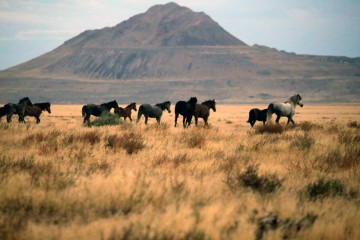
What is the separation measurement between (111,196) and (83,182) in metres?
0.96

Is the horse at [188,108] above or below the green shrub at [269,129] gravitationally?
above

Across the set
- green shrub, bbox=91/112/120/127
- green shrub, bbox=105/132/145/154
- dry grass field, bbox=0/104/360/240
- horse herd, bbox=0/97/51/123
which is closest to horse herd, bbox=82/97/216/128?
green shrub, bbox=91/112/120/127

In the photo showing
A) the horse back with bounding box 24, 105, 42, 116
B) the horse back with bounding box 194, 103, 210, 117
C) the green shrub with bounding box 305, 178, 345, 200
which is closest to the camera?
the green shrub with bounding box 305, 178, 345, 200

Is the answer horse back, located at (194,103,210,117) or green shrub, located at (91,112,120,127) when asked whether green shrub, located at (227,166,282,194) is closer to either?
horse back, located at (194,103,210,117)

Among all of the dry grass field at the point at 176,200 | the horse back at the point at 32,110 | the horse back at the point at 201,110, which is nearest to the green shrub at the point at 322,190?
the dry grass field at the point at 176,200

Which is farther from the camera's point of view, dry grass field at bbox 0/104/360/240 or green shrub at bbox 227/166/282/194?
green shrub at bbox 227/166/282/194

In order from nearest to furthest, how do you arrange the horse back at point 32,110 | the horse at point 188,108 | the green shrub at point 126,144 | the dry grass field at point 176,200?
the dry grass field at point 176,200, the green shrub at point 126,144, the horse at point 188,108, the horse back at point 32,110

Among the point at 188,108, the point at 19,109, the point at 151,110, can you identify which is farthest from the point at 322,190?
the point at 19,109

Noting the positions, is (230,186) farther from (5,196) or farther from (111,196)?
(5,196)

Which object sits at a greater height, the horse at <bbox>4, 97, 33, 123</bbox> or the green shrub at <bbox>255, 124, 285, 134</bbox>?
the horse at <bbox>4, 97, 33, 123</bbox>

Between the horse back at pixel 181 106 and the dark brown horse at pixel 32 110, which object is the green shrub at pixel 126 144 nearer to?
the horse back at pixel 181 106

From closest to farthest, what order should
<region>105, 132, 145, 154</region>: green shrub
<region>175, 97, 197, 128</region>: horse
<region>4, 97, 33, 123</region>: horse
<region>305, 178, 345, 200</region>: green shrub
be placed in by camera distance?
<region>305, 178, 345, 200</region>: green shrub, <region>105, 132, 145, 154</region>: green shrub, <region>175, 97, 197, 128</region>: horse, <region>4, 97, 33, 123</region>: horse

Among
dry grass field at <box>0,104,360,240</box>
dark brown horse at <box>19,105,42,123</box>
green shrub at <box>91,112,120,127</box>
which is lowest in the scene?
green shrub at <box>91,112,120,127</box>

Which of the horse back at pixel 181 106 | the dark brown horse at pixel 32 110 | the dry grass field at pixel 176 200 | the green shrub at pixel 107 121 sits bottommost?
the green shrub at pixel 107 121
